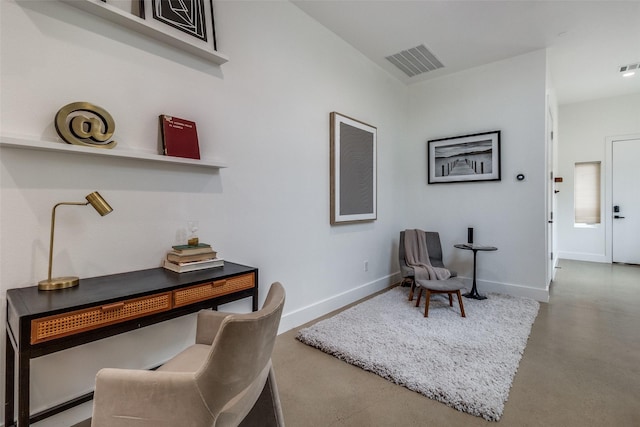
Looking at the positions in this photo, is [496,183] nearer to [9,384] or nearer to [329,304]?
[329,304]

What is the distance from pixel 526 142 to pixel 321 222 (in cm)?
269

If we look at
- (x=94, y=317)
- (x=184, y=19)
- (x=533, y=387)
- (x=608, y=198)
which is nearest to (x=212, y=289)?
(x=94, y=317)

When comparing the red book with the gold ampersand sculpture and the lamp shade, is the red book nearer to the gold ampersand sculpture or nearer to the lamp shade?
the gold ampersand sculpture

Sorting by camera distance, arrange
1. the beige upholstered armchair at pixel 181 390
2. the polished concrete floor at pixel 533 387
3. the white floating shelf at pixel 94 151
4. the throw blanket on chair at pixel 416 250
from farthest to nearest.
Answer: the throw blanket on chair at pixel 416 250
the polished concrete floor at pixel 533 387
the white floating shelf at pixel 94 151
the beige upholstered armchair at pixel 181 390

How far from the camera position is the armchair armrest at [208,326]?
4.84 feet

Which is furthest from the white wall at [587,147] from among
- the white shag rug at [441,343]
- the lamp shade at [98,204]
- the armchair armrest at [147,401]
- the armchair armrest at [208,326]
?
the lamp shade at [98,204]

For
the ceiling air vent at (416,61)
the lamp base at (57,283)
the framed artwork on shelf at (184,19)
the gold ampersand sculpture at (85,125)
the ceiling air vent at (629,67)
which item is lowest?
the lamp base at (57,283)

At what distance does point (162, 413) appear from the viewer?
92 centimetres

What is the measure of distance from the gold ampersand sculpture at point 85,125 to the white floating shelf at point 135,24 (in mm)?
491

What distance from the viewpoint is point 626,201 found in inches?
207

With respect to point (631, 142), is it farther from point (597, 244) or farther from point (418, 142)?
point (418, 142)

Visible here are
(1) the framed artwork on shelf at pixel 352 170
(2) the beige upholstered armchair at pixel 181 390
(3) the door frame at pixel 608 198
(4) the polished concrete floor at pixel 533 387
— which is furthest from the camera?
(3) the door frame at pixel 608 198

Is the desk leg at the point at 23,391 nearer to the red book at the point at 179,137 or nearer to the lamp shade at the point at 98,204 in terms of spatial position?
the lamp shade at the point at 98,204

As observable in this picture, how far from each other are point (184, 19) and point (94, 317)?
5.84 feet
